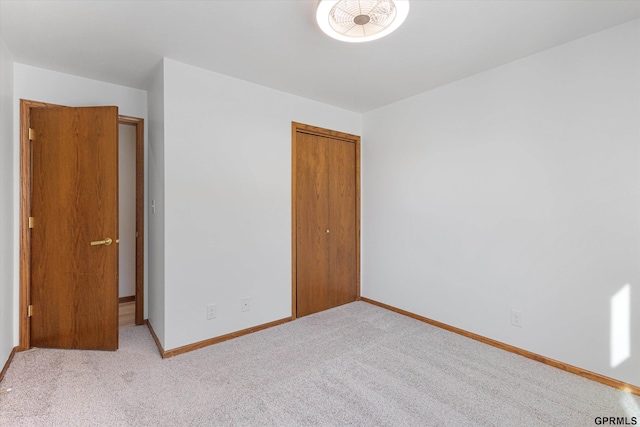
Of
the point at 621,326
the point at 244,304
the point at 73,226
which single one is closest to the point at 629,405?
the point at 621,326

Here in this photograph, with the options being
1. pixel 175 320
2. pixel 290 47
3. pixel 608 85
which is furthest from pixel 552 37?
pixel 175 320

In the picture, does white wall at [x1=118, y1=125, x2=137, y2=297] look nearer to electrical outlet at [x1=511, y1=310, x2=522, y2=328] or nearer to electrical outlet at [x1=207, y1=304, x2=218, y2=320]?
electrical outlet at [x1=207, y1=304, x2=218, y2=320]

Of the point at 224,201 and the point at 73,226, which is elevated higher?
the point at 224,201

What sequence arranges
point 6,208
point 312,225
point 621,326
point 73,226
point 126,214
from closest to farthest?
point 621,326
point 6,208
point 73,226
point 312,225
point 126,214

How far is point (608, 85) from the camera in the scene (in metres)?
2.01

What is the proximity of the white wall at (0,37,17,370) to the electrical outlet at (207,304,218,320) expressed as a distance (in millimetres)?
1379

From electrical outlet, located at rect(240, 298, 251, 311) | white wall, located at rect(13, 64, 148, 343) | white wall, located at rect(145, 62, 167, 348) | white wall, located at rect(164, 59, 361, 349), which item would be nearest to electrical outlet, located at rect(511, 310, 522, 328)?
white wall, located at rect(164, 59, 361, 349)

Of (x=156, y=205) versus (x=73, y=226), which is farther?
(x=156, y=205)

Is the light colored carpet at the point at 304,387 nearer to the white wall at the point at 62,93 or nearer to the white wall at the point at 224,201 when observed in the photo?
the white wall at the point at 224,201

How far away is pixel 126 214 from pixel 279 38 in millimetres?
3236

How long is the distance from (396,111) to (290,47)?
1.63m

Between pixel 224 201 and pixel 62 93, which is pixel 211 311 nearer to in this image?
pixel 224 201

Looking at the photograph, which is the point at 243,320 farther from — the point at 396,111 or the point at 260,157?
the point at 396,111

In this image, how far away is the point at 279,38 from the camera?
2084 millimetres
